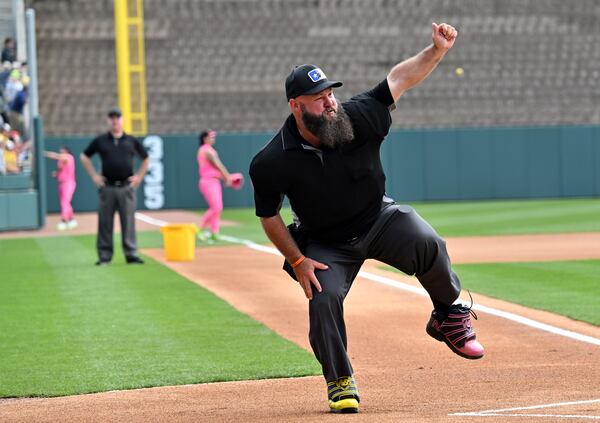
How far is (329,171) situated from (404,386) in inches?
64.6

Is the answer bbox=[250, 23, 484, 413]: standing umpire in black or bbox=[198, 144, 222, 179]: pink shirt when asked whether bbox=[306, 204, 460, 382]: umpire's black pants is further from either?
bbox=[198, 144, 222, 179]: pink shirt

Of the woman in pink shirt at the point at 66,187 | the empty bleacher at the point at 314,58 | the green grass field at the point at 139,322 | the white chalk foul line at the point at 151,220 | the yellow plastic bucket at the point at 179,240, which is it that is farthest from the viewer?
the empty bleacher at the point at 314,58

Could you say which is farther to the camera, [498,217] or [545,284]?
[498,217]

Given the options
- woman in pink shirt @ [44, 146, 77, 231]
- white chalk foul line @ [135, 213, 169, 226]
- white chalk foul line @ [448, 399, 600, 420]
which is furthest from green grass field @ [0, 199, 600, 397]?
white chalk foul line @ [135, 213, 169, 226]

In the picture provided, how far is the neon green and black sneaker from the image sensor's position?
6.54 meters

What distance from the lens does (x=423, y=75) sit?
6.81m

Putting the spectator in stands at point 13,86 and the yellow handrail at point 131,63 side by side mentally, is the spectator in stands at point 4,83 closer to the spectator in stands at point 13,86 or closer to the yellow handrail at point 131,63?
the spectator in stands at point 13,86

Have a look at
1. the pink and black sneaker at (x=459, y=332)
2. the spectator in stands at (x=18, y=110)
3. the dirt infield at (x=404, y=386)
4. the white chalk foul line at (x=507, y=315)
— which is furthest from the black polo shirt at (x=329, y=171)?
the spectator in stands at (x=18, y=110)

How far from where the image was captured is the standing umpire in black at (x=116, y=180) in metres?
17.7

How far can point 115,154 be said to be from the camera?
17.7 metres

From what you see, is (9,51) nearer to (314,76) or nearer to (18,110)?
(18,110)

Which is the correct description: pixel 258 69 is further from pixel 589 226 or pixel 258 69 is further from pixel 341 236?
pixel 341 236

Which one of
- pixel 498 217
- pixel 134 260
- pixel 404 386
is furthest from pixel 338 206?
pixel 498 217

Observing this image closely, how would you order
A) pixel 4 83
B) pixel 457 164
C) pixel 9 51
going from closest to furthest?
pixel 4 83 < pixel 9 51 < pixel 457 164
